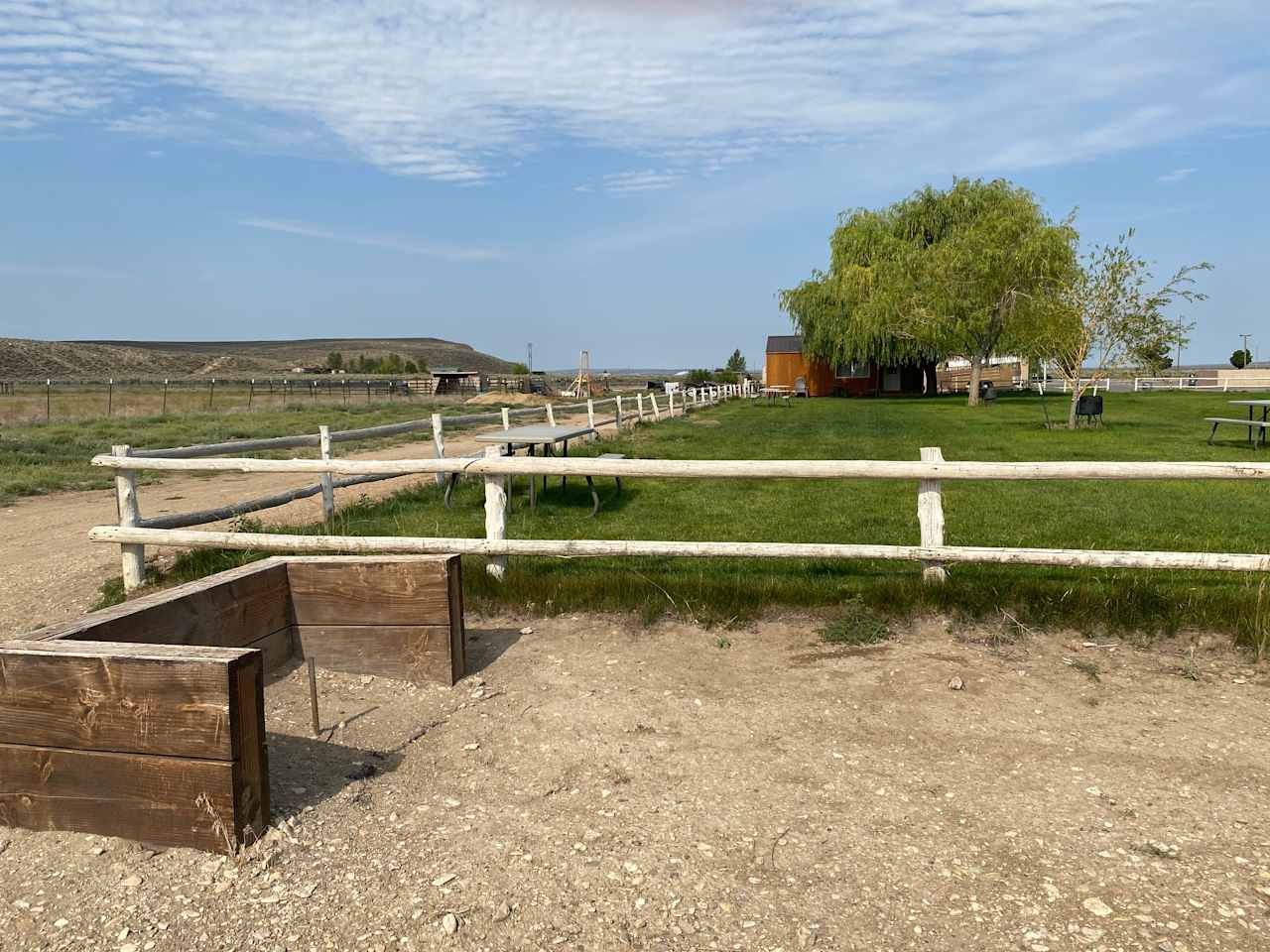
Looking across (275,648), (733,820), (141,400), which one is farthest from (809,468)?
(141,400)

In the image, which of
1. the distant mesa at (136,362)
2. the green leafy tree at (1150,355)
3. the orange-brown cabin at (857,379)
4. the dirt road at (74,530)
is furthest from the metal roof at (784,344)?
the distant mesa at (136,362)

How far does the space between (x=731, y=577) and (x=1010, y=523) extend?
368cm

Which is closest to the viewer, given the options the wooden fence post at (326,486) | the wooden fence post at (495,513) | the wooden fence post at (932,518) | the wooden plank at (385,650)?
the wooden plank at (385,650)

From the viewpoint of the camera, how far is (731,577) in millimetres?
6059

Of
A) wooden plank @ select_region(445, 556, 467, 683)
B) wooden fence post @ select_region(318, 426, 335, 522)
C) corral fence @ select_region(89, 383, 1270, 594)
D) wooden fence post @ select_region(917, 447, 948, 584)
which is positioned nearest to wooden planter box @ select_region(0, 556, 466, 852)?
wooden plank @ select_region(445, 556, 467, 683)

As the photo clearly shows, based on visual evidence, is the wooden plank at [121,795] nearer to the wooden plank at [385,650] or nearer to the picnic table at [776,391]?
the wooden plank at [385,650]

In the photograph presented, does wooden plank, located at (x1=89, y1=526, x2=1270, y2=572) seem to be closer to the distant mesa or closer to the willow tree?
the willow tree

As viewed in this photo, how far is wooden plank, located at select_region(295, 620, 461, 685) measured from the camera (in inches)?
188

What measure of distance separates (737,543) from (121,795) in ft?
11.3

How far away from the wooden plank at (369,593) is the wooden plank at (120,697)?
149 centimetres

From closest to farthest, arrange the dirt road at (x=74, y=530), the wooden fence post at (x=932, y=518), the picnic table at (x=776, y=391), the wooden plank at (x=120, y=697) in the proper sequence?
the wooden plank at (x=120, y=697)
the wooden fence post at (x=932, y=518)
the dirt road at (x=74, y=530)
the picnic table at (x=776, y=391)

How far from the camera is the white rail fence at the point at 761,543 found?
17.5 ft

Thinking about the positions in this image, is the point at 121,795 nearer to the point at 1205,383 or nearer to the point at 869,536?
the point at 869,536

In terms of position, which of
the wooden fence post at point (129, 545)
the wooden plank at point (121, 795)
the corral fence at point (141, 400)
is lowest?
the wooden plank at point (121, 795)
